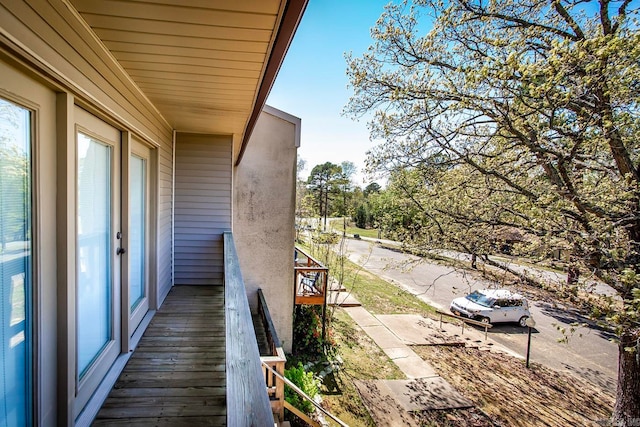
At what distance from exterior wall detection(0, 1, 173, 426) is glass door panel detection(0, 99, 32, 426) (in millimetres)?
44

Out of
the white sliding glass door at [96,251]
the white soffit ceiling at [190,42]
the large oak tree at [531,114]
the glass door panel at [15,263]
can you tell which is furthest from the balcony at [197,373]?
the large oak tree at [531,114]

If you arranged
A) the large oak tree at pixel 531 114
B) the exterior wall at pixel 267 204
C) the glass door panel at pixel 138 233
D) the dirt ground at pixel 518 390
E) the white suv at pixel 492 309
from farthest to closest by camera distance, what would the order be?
the white suv at pixel 492 309, the exterior wall at pixel 267 204, the dirt ground at pixel 518 390, the large oak tree at pixel 531 114, the glass door panel at pixel 138 233

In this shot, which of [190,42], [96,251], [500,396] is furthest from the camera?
[500,396]

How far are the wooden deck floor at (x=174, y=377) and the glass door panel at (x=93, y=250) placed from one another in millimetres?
342

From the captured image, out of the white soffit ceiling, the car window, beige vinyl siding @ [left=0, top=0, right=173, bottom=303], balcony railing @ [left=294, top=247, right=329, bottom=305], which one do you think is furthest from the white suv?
beige vinyl siding @ [left=0, top=0, right=173, bottom=303]

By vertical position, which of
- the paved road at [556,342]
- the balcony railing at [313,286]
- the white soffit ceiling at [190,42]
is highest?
the white soffit ceiling at [190,42]

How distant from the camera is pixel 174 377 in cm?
239

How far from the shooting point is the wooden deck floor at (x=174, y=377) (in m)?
1.99

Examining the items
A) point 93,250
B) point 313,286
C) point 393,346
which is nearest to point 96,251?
point 93,250

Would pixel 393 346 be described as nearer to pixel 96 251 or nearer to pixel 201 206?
pixel 201 206

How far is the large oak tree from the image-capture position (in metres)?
4.16

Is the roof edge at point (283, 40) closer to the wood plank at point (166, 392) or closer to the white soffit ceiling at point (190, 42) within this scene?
the white soffit ceiling at point (190, 42)

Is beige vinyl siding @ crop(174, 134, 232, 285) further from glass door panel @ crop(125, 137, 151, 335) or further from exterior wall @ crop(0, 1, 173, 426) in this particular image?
exterior wall @ crop(0, 1, 173, 426)

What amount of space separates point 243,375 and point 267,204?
539 cm
